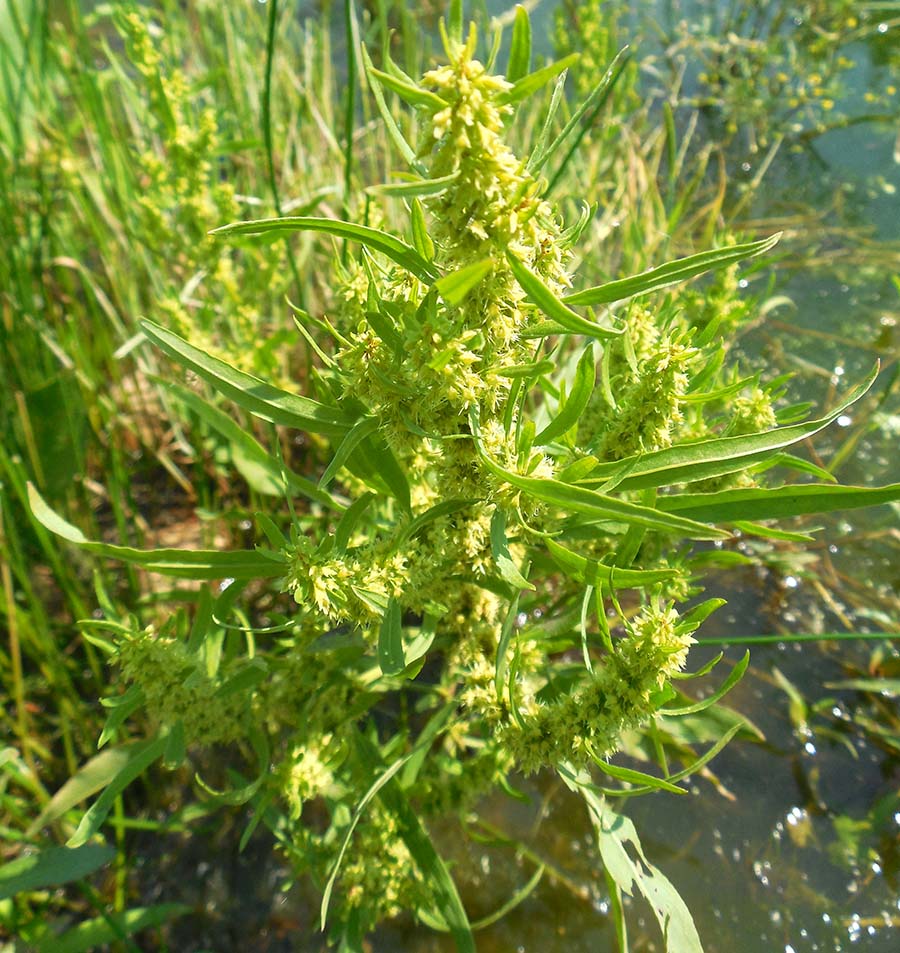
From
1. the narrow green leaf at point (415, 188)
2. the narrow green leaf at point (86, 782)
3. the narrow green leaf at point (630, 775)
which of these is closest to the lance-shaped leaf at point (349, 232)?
the narrow green leaf at point (415, 188)

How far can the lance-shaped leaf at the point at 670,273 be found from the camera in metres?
0.73

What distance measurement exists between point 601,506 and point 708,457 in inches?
7.0

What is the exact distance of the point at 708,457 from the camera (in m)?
0.87

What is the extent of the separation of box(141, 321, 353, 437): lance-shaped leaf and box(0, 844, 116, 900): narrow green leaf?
904 millimetres

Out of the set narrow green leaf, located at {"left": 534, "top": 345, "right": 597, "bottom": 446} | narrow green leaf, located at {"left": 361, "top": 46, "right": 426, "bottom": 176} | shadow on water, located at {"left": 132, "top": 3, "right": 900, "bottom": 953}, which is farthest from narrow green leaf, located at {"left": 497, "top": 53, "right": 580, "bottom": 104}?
shadow on water, located at {"left": 132, "top": 3, "right": 900, "bottom": 953}

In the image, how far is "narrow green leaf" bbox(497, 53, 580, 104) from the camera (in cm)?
59

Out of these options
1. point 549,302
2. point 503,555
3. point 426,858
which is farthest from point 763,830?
point 549,302

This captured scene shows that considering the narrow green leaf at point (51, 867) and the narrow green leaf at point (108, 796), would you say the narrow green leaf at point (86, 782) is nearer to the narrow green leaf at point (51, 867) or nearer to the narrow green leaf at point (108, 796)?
the narrow green leaf at point (51, 867)

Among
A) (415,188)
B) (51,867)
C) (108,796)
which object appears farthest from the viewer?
(51,867)

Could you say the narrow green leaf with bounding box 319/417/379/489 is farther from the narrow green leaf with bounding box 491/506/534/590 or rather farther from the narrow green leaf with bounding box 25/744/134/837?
the narrow green leaf with bounding box 25/744/134/837

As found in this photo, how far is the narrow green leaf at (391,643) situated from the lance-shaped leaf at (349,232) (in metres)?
0.38

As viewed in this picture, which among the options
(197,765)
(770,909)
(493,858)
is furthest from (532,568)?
(197,765)

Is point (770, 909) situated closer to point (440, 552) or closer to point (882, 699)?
point (882, 699)

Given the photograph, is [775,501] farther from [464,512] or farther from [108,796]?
[108,796]
